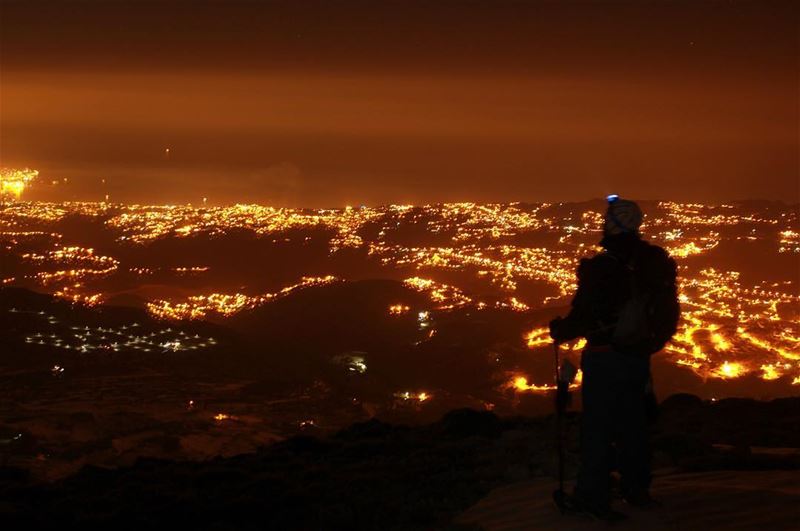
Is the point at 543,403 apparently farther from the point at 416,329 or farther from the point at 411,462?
the point at 411,462

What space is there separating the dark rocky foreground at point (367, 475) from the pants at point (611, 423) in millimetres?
1671

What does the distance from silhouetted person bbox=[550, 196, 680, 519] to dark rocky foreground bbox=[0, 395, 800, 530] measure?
1.76 m

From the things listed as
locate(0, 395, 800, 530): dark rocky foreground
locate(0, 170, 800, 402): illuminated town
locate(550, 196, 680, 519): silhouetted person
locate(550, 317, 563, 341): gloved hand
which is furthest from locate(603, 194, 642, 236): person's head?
locate(0, 170, 800, 402): illuminated town

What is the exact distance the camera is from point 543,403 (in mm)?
66188

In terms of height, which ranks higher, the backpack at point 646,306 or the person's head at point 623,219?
the person's head at point 623,219

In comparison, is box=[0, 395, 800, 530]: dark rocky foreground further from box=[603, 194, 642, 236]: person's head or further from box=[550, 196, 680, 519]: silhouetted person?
box=[603, 194, 642, 236]: person's head

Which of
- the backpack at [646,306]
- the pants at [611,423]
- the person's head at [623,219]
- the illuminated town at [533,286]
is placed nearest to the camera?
the backpack at [646,306]

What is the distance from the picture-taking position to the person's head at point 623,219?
8406 millimetres

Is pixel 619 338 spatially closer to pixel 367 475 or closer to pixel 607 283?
pixel 607 283

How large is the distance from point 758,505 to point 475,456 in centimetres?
652

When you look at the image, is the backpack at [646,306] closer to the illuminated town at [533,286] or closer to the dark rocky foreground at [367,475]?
the dark rocky foreground at [367,475]

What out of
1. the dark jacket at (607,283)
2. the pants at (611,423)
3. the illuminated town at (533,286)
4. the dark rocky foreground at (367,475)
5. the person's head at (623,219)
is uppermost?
the illuminated town at (533,286)

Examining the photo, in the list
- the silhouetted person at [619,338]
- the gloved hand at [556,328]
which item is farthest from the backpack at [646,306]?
the gloved hand at [556,328]

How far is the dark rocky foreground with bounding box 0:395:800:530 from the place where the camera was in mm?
11516
